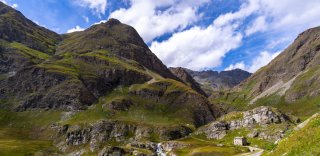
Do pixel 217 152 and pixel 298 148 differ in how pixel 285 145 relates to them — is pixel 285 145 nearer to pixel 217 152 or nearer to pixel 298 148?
pixel 298 148

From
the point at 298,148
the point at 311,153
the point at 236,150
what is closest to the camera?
the point at 311,153

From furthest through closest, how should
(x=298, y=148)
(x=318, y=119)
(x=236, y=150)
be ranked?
(x=236, y=150)
(x=318, y=119)
(x=298, y=148)

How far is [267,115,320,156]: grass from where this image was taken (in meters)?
26.3

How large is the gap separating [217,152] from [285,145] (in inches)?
6829

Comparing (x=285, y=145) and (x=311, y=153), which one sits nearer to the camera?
(x=311, y=153)

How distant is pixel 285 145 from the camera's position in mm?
29703

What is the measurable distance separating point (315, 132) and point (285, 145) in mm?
2888

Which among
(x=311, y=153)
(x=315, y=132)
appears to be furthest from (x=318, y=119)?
(x=311, y=153)

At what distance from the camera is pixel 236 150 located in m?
195

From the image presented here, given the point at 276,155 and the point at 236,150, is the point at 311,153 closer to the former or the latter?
the point at 276,155

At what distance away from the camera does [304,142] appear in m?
27.5

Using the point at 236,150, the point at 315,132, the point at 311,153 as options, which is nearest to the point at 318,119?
the point at 315,132

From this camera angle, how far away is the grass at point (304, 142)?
2634 cm

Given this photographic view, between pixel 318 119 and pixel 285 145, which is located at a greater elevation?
pixel 318 119
